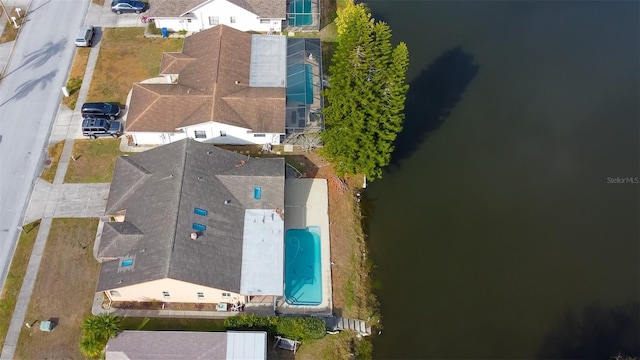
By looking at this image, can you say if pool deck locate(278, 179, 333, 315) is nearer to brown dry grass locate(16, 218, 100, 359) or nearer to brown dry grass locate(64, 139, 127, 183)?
brown dry grass locate(64, 139, 127, 183)

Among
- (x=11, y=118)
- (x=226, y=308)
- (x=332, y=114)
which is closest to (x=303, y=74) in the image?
(x=332, y=114)

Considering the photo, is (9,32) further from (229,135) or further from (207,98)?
(229,135)

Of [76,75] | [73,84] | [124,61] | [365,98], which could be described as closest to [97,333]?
[365,98]

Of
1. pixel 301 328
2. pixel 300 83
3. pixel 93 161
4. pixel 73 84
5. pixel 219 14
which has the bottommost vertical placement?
pixel 301 328

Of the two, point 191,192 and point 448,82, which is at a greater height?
point 448,82

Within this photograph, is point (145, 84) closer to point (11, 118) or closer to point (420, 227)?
point (11, 118)

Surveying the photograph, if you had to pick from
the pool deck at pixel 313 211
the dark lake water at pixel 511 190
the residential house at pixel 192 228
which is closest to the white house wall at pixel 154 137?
the residential house at pixel 192 228

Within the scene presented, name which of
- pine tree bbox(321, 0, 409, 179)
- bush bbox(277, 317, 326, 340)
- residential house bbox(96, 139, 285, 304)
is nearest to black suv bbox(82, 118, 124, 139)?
residential house bbox(96, 139, 285, 304)

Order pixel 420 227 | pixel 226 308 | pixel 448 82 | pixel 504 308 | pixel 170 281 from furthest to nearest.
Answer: pixel 448 82 < pixel 420 227 < pixel 504 308 < pixel 226 308 < pixel 170 281
